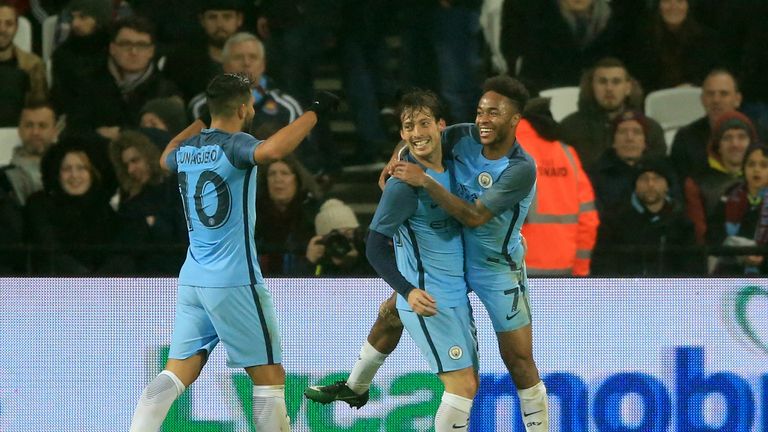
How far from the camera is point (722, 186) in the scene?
29.5ft

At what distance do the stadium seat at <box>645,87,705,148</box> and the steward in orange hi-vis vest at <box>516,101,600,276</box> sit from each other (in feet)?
5.73

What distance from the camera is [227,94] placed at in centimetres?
613

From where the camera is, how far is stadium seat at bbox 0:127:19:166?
30.6 feet

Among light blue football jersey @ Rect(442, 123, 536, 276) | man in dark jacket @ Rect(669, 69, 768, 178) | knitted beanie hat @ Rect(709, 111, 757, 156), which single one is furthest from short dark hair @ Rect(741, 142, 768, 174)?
light blue football jersey @ Rect(442, 123, 536, 276)

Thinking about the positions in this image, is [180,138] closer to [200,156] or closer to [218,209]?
[200,156]

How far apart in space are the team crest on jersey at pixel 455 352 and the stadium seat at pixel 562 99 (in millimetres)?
3527

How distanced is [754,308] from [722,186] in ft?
5.84

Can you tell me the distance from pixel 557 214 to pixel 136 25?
3139mm

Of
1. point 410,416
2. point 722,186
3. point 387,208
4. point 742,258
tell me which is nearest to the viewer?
point 387,208

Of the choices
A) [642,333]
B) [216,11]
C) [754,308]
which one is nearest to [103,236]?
[216,11]

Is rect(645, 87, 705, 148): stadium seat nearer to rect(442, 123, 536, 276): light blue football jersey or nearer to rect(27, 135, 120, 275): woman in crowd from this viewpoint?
rect(442, 123, 536, 276): light blue football jersey

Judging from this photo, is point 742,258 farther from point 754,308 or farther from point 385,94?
point 385,94

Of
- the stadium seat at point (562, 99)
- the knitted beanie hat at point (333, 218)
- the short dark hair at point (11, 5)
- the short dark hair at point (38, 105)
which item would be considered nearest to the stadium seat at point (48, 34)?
the short dark hair at point (11, 5)

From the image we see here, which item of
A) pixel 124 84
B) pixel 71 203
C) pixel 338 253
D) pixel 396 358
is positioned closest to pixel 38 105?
pixel 124 84
